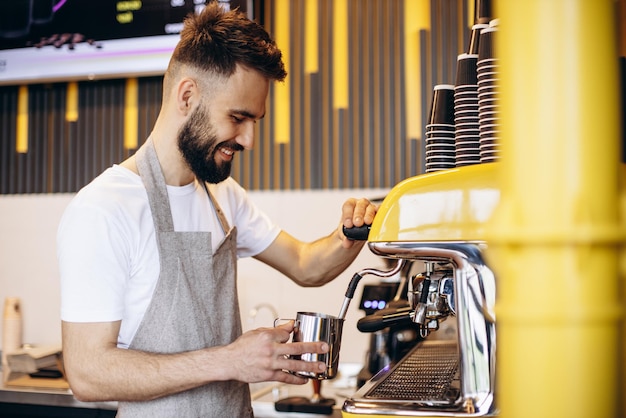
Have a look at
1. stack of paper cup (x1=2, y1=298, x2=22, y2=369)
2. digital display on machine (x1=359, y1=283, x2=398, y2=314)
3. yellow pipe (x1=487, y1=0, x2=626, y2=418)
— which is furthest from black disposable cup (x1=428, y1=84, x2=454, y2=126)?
stack of paper cup (x1=2, y1=298, x2=22, y2=369)

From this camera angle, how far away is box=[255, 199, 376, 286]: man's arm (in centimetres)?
176

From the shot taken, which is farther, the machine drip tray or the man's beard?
the man's beard

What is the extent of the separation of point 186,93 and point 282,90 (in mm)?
1306

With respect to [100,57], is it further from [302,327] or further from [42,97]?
[302,327]

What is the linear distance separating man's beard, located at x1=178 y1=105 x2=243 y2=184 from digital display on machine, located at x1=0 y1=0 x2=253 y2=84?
1.24 meters

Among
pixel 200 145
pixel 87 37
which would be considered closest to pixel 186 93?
pixel 200 145

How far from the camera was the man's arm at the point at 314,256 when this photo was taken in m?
1.76

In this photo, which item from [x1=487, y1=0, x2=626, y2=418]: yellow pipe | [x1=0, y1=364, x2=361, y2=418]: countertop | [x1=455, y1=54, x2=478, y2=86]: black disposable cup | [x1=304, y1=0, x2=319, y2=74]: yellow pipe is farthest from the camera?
[x1=304, y1=0, x2=319, y2=74]: yellow pipe

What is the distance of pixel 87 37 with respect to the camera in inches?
115

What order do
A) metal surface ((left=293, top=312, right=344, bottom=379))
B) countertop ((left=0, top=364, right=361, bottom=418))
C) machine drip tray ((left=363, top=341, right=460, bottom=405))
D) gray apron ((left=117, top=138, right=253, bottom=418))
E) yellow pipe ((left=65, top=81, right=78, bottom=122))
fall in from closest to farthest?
machine drip tray ((left=363, top=341, right=460, bottom=405)), metal surface ((left=293, top=312, right=344, bottom=379)), gray apron ((left=117, top=138, right=253, bottom=418)), countertop ((left=0, top=364, right=361, bottom=418)), yellow pipe ((left=65, top=81, right=78, bottom=122))

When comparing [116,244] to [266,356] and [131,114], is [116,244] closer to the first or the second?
[266,356]

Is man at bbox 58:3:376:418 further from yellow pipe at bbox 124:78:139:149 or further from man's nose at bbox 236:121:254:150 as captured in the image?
yellow pipe at bbox 124:78:139:149

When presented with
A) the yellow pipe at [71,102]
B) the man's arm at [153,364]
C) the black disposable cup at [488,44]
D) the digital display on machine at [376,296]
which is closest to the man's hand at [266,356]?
the man's arm at [153,364]

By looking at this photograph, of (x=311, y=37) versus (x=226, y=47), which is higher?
(x=311, y=37)
